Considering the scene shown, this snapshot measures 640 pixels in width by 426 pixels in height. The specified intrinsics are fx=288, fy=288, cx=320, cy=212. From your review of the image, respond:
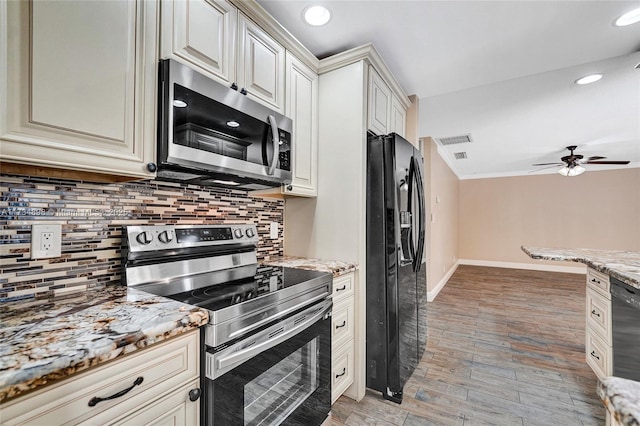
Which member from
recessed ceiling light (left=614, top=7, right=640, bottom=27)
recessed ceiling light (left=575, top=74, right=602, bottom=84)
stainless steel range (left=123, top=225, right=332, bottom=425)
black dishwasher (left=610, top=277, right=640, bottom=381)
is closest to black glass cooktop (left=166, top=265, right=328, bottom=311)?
stainless steel range (left=123, top=225, right=332, bottom=425)

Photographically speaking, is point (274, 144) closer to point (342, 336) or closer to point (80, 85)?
point (80, 85)

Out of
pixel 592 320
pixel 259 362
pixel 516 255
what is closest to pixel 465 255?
pixel 516 255

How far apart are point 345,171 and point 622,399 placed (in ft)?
5.39

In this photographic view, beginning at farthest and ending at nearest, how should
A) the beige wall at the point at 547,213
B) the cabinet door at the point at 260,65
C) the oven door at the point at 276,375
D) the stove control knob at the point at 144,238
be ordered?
1. the beige wall at the point at 547,213
2. the cabinet door at the point at 260,65
3. the stove control knob at the point at 144,238
4. the oven door at the point at 276,375

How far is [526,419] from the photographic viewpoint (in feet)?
5.82

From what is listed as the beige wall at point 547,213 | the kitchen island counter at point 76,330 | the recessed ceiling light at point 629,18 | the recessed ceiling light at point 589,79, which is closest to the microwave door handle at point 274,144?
the kitchen island counter at point 76,330

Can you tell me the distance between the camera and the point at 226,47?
56.2 inches

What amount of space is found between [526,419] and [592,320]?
0.97 meters

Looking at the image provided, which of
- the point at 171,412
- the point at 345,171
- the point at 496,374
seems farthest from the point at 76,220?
the point at 496,374

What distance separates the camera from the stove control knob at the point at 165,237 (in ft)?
4.49

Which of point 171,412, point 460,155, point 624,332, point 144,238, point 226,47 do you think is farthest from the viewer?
point 460,155

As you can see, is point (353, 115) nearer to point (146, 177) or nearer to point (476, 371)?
point (146, 177)

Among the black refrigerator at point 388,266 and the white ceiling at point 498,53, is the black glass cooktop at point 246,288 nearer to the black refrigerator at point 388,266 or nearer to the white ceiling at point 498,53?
the black refrigerator at point 388,266

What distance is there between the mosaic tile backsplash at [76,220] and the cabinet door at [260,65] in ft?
2.15
